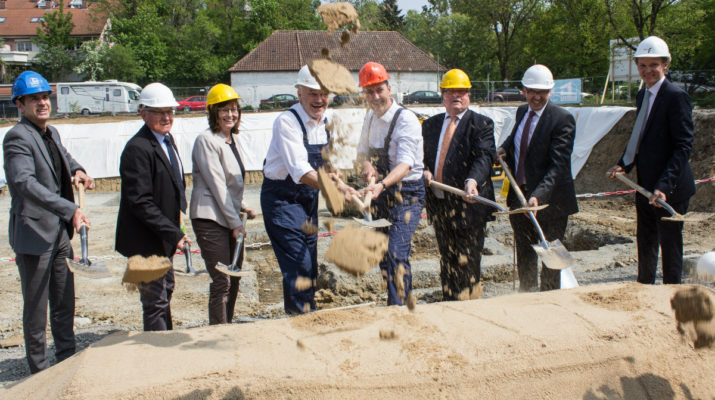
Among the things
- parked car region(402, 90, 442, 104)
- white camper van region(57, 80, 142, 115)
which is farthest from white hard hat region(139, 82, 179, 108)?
white camper van region(57, 80, 142, 115)

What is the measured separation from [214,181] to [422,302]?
221 centimetres

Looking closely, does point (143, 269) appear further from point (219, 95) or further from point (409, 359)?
point (409, 359)

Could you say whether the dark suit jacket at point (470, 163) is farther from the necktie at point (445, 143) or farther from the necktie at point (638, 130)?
the necktie at point (638, 130)

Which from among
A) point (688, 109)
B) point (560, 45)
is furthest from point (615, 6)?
point (688, 109)

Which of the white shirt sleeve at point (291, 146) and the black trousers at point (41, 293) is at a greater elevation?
the white shirt sleeve at point (291, 146)

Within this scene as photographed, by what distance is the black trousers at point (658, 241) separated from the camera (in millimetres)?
3822

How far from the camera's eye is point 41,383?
7.76 ft

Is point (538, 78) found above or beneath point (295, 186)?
above

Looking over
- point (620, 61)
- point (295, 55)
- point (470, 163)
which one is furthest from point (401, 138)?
point (295, 55)

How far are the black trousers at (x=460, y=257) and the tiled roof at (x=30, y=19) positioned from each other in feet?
178

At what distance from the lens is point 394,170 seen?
366 centimetres

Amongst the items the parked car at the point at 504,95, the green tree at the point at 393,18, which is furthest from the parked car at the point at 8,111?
the green tree at the point at 393,18

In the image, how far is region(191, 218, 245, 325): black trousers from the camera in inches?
140

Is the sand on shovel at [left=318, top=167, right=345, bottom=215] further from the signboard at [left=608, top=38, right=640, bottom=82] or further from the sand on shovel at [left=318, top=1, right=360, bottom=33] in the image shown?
the signboard at [left=608, top=38, right=640, bottom=82]
